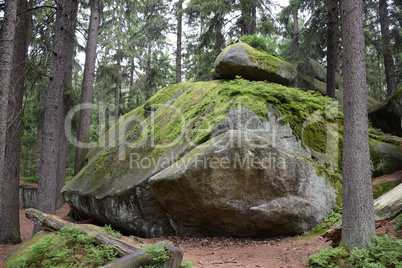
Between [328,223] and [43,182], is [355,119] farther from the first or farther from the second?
[43,182]

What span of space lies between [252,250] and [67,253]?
367cm

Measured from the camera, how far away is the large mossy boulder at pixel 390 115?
925cm

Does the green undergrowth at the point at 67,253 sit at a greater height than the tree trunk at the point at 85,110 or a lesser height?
lesser

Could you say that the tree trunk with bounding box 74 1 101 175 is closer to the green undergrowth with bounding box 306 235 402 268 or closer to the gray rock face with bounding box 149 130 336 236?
the gray rock face with bounding box 149 130 336 236

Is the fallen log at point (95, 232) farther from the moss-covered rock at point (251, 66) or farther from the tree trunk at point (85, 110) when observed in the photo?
the moss-covered rock at point (251, 66)

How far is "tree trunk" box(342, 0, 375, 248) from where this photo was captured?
4500mm

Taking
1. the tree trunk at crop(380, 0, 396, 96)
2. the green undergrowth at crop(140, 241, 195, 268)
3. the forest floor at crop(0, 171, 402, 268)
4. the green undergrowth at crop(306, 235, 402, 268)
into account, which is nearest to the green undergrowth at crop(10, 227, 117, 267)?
the green undergrowth at crop(140, 241, 195, 268)

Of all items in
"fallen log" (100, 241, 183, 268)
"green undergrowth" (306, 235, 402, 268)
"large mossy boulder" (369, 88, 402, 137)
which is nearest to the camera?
"green undergrowth" (306, 235, 402, 268)

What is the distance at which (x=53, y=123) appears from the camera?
7219 mm

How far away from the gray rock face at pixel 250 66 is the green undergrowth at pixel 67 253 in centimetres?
696

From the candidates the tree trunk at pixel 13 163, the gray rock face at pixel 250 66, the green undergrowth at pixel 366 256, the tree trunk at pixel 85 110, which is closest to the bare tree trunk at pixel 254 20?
the gray rock face at pixel 250 66

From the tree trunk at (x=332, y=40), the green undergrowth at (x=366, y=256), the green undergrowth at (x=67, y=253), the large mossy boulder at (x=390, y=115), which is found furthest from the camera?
the tree trunk at (x=332, y=40)

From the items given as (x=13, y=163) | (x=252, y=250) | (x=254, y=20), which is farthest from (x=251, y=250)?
(x=254, y=20)

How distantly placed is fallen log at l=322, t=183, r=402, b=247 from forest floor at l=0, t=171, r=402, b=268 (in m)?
0.23
